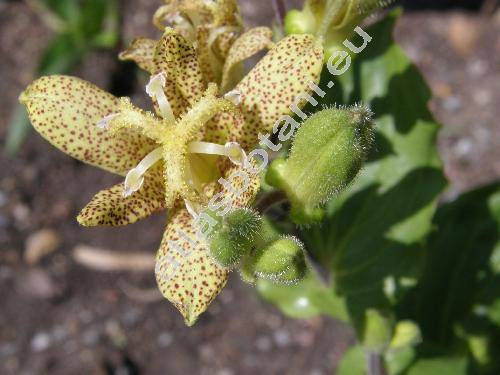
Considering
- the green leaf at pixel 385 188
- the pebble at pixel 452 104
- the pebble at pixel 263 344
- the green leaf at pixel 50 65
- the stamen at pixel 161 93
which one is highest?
the stamen at pixel 161 93

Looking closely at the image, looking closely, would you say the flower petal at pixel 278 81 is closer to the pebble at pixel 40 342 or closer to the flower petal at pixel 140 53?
the flower petal at pixel 140 53

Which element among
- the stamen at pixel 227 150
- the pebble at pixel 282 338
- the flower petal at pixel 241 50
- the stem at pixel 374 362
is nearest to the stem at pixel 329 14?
the flower petal at pixel 241 50

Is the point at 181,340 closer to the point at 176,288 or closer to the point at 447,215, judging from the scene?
the point at 447,215

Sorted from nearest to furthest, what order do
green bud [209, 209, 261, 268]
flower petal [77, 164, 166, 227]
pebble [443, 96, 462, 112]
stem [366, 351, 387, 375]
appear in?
1. green bud [209, 209, 261, 268]
2. flower petal [77, 164, 166, 227]
3. stem [366, 351, 387, 375]
4. pebble [443, 96, 462, 112]

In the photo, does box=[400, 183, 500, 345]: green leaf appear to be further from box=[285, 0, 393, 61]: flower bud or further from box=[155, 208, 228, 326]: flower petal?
box=[155, 208, 228, 326]: flower petal

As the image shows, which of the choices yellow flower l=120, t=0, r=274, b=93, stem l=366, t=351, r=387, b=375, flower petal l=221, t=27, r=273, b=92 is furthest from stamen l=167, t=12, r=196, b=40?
stem l=366, t=351, r=387, b=375

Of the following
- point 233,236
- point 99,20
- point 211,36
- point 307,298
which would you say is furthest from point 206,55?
point 99,20

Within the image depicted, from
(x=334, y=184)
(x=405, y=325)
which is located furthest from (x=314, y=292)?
(x=334, y=184)
